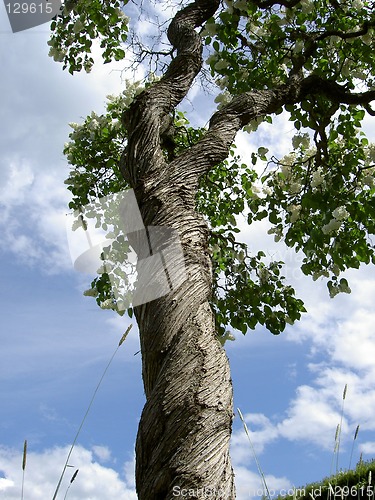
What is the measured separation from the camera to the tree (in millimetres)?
2646

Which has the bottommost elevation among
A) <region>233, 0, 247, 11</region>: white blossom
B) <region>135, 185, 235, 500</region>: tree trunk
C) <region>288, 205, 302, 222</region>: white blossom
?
<region>135, 185, 235, 500</region>: tree trunk

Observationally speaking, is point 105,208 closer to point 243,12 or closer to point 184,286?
point 243,12

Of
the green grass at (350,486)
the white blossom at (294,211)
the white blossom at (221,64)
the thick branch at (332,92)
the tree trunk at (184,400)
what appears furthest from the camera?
the white blossom at (294,211)

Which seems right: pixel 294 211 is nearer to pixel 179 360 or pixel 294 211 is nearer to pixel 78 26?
pixel 78 26

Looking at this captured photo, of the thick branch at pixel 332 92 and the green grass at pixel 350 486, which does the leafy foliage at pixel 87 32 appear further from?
the green grass at pixel 350 486

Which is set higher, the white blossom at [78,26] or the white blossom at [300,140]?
the white blossom at [78,26]

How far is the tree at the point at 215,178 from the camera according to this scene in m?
2.65

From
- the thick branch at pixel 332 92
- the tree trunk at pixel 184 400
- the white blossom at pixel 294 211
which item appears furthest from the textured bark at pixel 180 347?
the white blossom at pixel 294 211

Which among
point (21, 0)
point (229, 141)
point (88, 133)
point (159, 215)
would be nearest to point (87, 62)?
point (88, 133)

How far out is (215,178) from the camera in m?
7.99

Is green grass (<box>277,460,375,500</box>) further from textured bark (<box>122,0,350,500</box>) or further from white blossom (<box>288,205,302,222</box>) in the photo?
white blossom (<box>288,205,302,222</box>)

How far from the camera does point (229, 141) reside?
4402 millimetres

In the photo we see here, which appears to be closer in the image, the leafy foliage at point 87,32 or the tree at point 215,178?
the tree at point 215,178

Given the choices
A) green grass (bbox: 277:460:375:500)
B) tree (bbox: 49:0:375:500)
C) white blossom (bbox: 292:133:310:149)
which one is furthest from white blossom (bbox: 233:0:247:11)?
green grass (bbox: 277:460:375:500)
